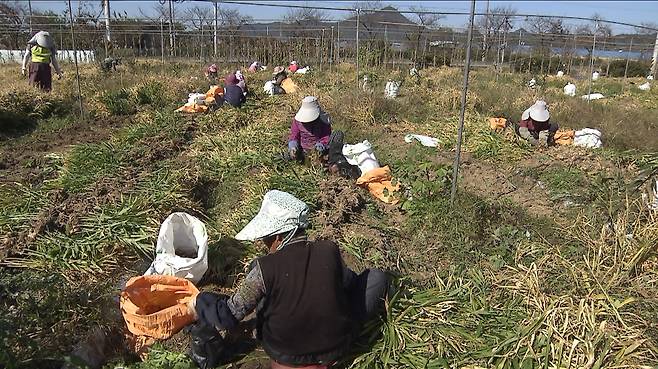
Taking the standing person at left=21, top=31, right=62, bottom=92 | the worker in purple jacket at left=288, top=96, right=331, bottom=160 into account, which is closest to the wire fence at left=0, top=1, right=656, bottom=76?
the standing person at left=21, top=31, right=62, bottom=92

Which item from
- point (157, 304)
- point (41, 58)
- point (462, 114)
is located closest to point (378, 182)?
point (462, 114)

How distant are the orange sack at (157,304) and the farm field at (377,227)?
0.12 m

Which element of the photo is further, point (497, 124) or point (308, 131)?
point (497, 124)

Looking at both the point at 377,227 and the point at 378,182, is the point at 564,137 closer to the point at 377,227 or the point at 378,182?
the point at 378,182

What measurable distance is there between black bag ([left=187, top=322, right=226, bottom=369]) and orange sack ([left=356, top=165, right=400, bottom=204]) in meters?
2.61

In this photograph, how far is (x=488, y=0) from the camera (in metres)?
7.62

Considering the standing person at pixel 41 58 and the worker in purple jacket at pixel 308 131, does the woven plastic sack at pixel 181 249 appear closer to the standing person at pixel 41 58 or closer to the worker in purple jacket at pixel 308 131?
the worker in purple jacket at pixel 308 131

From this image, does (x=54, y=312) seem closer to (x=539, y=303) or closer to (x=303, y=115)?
(x=539, y=303)

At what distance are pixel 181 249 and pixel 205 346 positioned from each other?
124cm

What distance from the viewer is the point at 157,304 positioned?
2.99 metres

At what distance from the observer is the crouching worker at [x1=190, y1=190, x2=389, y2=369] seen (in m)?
2.15

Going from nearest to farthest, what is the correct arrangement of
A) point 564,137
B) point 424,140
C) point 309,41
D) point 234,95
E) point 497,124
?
point 424,140 < point 564,137 < point 497,124 < point 234,95 < point 309,41

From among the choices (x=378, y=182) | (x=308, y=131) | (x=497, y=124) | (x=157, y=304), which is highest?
(x=308, y=131)

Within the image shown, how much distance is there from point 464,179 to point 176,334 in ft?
12.3
